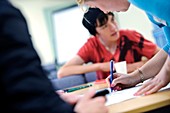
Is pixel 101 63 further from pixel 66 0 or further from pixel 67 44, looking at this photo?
pixel 66 0

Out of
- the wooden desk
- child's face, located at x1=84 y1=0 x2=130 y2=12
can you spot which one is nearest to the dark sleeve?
the wooden desk

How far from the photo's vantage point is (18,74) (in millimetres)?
387

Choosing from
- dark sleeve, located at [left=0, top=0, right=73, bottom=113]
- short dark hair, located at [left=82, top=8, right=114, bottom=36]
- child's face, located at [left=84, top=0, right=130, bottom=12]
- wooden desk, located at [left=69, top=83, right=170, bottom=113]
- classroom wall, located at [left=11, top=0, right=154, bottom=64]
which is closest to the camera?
dark sleeve, located at [left=0, top=0, right=73, bottom=113]

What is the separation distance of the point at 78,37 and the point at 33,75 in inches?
122

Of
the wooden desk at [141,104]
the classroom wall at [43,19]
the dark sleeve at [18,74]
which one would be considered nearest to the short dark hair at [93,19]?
the wooden desk at [141,104]

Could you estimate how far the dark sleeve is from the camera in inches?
15.2

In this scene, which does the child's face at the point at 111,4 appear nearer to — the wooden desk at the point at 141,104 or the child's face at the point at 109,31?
the wooden desk at the point at 141,104

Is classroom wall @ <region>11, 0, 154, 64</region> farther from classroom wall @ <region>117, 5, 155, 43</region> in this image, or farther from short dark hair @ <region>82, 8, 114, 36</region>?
short dark hair @ <region>82, 8, 114, 36</region>

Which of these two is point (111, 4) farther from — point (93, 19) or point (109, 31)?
point (109, 31)

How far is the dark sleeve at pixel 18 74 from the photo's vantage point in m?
0.39

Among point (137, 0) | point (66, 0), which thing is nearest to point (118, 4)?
point (137, 0)

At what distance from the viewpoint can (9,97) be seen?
39cm

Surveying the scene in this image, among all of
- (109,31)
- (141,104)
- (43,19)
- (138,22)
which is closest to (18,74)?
(141,104)

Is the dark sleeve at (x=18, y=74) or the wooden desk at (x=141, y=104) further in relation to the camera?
the wooden desk at (x=141, y=104)
